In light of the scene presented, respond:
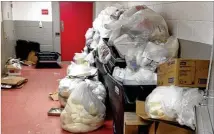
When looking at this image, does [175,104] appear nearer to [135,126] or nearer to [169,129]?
[169,129]

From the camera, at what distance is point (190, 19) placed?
2150 millimetres

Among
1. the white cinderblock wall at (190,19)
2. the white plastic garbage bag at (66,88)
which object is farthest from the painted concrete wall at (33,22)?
the white cinderblock wall at (190,19)

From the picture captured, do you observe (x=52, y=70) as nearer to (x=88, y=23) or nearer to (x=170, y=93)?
(x=88, y=23)

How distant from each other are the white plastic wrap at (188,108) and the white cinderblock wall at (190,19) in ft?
1.64

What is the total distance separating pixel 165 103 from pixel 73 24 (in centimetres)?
646

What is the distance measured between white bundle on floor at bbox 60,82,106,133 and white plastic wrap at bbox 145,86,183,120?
1193 millimetres

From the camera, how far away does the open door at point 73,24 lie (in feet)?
24.9

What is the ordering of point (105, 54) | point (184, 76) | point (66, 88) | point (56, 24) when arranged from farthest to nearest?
point (56, 24) < point (66, 88) < point (105, 54) < point (184, 76)

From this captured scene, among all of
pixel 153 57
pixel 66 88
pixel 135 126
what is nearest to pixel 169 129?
pixel 135 126

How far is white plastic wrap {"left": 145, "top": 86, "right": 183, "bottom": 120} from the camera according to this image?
1.53m

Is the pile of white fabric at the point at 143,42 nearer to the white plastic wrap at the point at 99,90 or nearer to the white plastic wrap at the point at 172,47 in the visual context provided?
the white plastic wrap at the point at 172,47

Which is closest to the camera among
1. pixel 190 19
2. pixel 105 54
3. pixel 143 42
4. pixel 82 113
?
pixel 190 19

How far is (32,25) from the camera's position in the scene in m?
7.62

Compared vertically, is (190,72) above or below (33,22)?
below
